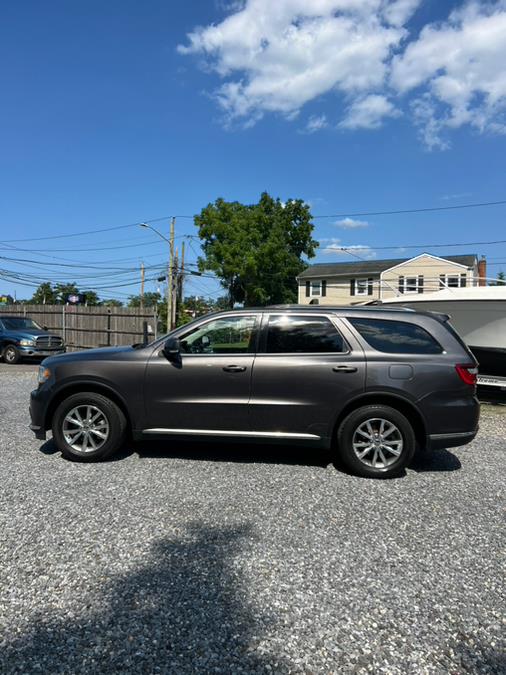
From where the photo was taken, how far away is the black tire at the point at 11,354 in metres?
16.7

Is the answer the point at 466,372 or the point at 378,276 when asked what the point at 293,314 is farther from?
the point at 378,276

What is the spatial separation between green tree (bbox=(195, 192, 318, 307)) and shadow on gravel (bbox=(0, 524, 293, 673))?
110ft

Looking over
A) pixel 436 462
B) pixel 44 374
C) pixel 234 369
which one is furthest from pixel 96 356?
Result: pixel 436 462

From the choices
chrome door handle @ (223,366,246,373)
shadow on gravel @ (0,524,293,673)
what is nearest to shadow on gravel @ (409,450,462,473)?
chrome door handle @ (223,366,246,373)

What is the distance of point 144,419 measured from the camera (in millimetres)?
5027

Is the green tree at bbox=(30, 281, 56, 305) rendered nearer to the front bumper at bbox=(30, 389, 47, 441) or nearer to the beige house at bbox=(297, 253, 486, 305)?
the beige house at bbox=(297, 253, 486, 305)

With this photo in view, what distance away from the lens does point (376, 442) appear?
4.78 meters

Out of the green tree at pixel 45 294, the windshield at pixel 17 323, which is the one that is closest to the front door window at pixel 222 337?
the windshield at pixel 17 323

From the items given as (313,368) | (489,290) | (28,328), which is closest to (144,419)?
(313,368)

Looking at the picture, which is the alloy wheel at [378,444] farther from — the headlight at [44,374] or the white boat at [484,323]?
the white boat at [484,323]

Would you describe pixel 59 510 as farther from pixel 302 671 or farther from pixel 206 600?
pixel 302 671

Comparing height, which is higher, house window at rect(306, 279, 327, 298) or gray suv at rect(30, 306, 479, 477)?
house window at rect(306, 279, 327, 298)

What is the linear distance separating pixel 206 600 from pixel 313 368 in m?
2.65

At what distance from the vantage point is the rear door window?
499 centimetres
